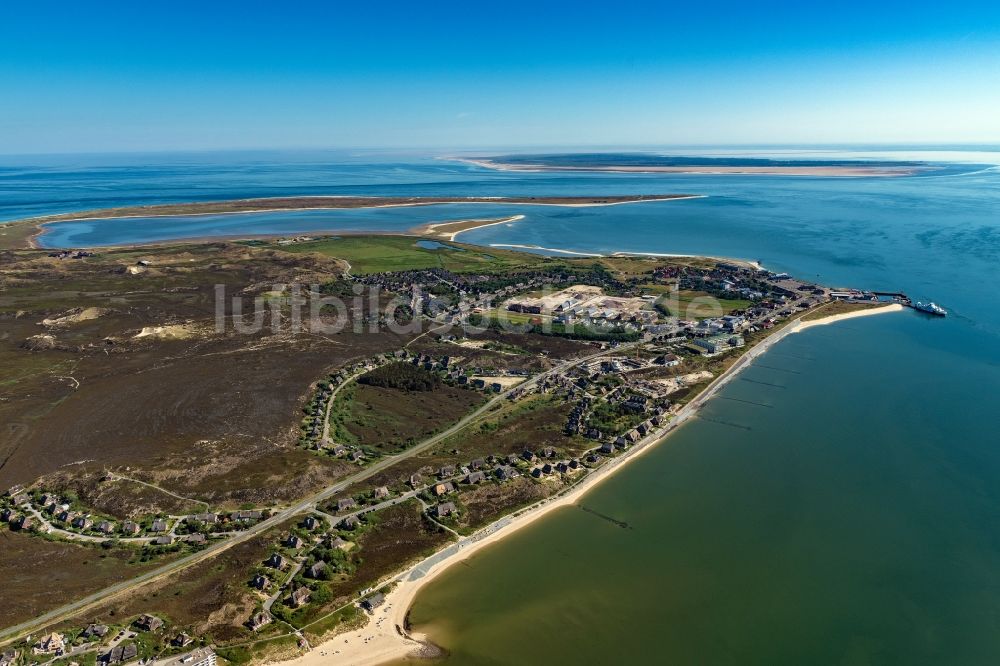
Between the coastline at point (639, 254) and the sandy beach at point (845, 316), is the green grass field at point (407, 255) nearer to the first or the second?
the coastline at point (639, 254)

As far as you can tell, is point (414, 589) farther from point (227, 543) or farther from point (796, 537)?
point (796, 537)

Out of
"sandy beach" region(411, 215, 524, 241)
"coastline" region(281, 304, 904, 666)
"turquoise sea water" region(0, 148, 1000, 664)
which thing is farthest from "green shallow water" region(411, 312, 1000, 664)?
"sandy beach" region(411, 215, 524, 241)

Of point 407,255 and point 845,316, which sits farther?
point 407,255

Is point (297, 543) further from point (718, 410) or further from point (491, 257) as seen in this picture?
point (491, 257)

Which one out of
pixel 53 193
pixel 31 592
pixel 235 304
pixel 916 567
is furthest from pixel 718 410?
pixel 53 193

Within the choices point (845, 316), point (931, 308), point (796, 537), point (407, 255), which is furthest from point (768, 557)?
point (407, 255)
